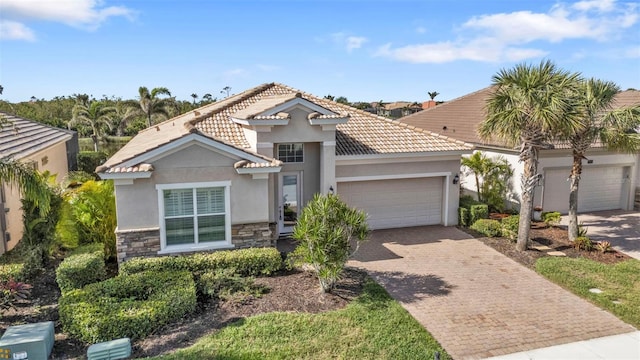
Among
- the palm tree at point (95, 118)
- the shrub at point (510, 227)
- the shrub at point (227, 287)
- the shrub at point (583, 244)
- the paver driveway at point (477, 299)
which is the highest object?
the palm tree at point (95, 118)

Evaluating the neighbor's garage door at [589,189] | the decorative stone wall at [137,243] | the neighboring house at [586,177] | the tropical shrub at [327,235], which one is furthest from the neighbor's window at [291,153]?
the neighbor's garage door at [589,189]

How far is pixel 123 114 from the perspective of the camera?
49594 mm

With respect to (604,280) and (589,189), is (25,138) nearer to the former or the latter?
(604,280)

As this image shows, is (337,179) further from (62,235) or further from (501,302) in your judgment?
(62,235)

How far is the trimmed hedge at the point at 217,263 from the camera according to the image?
12.9 metres

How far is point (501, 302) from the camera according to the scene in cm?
1204

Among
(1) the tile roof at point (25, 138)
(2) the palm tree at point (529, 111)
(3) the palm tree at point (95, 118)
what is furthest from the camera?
(3) the palm tree at point (95, 118)

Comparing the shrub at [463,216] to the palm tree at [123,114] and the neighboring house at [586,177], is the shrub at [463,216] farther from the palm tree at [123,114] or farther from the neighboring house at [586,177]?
the palm tree at [123,114]

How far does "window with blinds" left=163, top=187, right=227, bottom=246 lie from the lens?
13648 millimetres

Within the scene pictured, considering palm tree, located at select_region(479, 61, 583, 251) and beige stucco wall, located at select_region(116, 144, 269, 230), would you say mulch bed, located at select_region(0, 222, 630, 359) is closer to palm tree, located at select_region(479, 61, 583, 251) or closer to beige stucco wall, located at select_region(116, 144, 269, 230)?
beige stucco wall, located at select_region(116, 144, 269, 230)

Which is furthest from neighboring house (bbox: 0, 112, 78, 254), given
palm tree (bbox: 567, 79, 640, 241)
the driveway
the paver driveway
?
the driveway

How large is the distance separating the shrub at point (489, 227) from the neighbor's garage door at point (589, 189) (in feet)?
15.1

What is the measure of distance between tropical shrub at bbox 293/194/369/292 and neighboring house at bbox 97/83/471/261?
2761mm

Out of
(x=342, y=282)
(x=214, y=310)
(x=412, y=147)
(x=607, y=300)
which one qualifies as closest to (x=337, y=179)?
(x=412, y=147)
